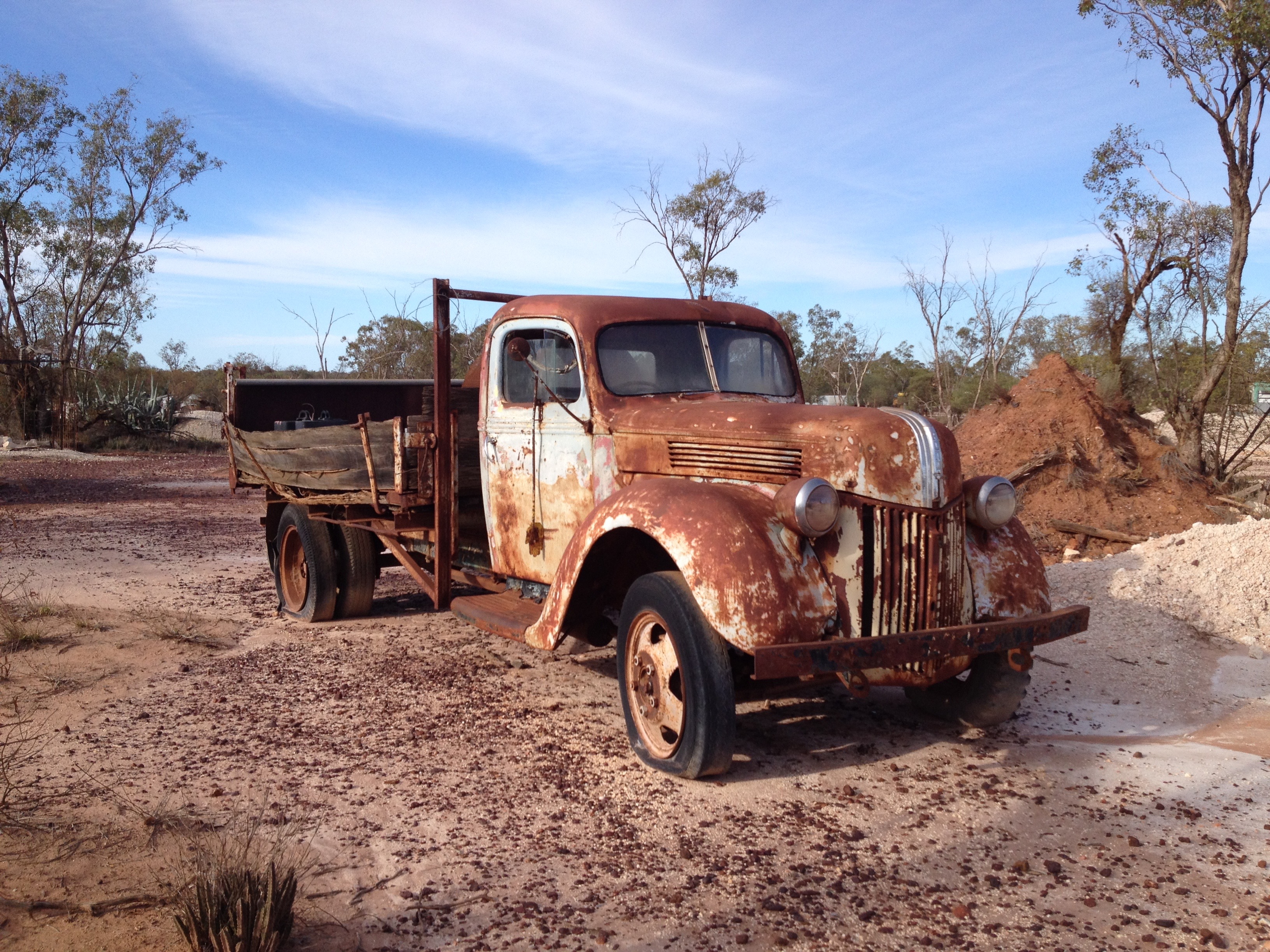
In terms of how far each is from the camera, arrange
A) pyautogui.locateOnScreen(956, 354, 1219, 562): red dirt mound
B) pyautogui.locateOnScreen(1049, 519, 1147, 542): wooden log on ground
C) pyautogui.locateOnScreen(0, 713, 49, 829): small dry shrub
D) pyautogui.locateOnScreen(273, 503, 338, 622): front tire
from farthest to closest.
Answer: pyautogui.locateOnScreen(956, 354, 1219, 562): red dirt mound, pyautogui.locateOnScreen(1049, 519, 1147, 542): wooden log on ground, pyautogui.locateOnScreen(273, 503, 338, 622): front tire, pyautogui.locateOnScreen(0, 713, 49, 829): small dry shrub

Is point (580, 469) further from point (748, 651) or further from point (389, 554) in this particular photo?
point (389, 554)

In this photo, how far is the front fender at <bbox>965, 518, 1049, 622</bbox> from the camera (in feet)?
13.0

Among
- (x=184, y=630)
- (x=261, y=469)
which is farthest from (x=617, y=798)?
(x=261, y=469)

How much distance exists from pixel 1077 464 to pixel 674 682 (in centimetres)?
794

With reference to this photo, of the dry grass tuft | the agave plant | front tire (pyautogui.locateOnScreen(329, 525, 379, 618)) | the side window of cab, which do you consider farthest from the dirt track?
the agave plant

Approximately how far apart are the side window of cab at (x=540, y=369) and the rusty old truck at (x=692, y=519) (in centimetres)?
1

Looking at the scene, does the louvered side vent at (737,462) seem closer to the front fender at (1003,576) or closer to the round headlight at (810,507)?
the round headlight at (810,507)

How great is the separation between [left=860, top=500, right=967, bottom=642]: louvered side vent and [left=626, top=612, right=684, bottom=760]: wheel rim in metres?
0.79

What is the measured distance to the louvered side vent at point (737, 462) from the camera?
3.90 m

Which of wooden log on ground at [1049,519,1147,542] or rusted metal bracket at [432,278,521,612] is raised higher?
rusted metal bracket at [432,278,521,612]

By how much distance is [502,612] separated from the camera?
16.2 feet

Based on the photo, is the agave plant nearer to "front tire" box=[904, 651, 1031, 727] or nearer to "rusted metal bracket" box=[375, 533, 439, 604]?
"rusted metal bracket" box=[375, 533, 439, 604]

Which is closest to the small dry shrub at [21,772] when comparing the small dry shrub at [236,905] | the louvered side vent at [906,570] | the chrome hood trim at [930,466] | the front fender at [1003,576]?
the small dry shrub at [236,905]

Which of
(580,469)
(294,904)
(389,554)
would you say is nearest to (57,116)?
(389,554)
